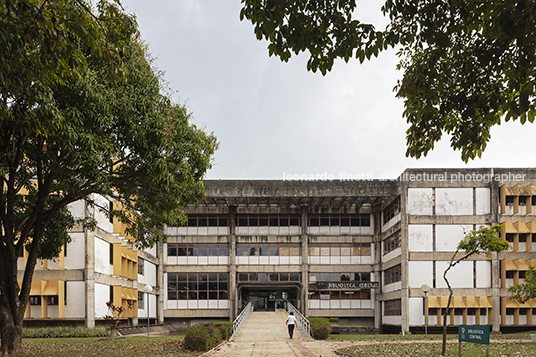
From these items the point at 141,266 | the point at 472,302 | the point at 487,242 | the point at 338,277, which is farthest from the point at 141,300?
the point at 487,242

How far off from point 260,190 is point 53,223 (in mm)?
24232

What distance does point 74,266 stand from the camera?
3241 cm

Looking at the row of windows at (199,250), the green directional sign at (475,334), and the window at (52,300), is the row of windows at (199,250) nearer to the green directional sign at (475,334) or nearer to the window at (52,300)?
the window at (52,300)

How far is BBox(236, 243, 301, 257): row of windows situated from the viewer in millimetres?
48312

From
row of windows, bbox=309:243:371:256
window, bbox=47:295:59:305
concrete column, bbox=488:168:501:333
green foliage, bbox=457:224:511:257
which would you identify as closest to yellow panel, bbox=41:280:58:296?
window, bbox=47:295:59:305

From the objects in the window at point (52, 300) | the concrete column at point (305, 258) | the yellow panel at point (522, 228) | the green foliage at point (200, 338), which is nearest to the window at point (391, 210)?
the concrete column at point (305, 258)

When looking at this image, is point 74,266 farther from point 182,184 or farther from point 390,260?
point 390,260

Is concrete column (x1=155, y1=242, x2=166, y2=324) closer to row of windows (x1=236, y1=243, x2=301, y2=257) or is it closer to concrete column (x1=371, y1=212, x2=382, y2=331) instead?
row of windows (x1=236, y1=243, x2=301, y2=257)

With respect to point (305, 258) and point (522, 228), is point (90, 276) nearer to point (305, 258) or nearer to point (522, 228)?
point (305, 258)

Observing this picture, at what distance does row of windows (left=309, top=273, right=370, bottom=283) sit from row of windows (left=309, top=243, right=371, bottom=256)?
1793 millimetres

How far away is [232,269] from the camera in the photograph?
→ 156ft

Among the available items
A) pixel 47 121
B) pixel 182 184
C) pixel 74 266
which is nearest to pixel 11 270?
pixel 182 184

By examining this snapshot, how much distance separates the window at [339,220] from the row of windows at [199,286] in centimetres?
952

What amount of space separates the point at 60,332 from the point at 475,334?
77.2ft
